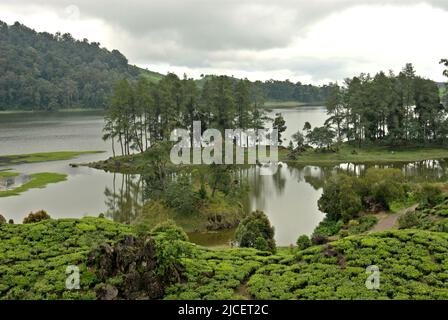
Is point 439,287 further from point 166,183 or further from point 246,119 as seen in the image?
point 246,119

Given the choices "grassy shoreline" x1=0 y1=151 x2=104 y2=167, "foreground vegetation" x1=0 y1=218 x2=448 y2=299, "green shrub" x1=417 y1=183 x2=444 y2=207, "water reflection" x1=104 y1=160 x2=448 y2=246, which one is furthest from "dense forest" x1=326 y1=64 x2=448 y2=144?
"foreground vegetation" x1=0 y1=218 x2=448 y2=299

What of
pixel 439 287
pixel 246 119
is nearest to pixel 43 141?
pixel 246 119

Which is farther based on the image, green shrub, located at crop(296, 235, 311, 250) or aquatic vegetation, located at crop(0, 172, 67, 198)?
aquatic vegetation, located at crop(0, 172, 67, 198)

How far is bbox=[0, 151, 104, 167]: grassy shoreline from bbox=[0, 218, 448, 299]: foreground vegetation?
54.7 m

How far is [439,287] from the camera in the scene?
18844 mm

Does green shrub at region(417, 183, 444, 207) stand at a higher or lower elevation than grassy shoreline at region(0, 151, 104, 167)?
lower

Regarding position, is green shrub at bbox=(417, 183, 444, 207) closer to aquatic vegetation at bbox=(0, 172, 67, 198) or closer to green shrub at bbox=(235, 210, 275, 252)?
green shrub at bbox=(235, 210, 275, 252)

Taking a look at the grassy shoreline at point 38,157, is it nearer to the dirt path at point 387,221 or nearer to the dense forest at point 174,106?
the dense forest at point 174,106

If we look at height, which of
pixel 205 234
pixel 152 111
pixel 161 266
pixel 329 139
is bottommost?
pixel 205 234

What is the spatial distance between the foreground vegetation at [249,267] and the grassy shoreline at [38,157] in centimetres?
5475

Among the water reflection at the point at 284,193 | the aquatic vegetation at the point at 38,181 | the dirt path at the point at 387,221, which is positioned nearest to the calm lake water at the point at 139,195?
the water reflection at the point at 284,193

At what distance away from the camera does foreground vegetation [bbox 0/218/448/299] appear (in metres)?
19.1

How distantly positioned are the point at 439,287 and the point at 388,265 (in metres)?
2.61

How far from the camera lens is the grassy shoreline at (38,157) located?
252 feet
